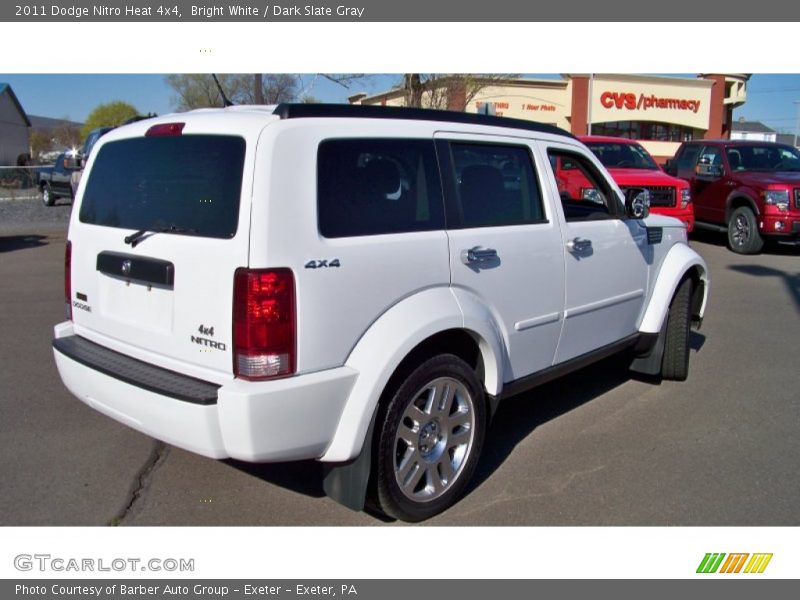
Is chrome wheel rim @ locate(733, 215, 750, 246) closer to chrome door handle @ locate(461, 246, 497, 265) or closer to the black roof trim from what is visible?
the black roof trim

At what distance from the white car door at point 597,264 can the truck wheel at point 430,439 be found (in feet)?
3.12

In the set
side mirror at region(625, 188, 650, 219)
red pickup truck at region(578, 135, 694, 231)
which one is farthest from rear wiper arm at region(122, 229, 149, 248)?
red pickup truck at region(578, 135, 694, 231)

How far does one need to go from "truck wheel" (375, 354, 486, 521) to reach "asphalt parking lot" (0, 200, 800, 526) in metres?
0.16

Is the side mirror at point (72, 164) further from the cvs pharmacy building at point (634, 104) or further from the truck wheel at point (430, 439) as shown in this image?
the cvs pharmacy building at point (634, 104)

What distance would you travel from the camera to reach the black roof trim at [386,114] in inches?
116

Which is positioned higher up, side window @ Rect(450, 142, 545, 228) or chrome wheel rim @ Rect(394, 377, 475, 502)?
side window @ Rect(450, 142, 545, 228)

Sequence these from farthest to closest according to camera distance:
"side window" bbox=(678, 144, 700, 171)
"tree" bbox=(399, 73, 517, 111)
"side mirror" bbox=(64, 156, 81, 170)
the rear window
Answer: "tree" bbox=(399, 73, 517, 111), "side window" bbox=(678, 144, 700, 171), "side mirror" bbox=(64, 156, 81, 170), the rear window

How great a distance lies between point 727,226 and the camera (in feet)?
42.9

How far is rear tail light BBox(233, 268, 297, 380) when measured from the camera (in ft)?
8.89

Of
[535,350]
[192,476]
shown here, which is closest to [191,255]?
[192,476]

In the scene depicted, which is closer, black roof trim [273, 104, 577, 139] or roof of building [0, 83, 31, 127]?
black roof trim [273, 104, 577, 139]

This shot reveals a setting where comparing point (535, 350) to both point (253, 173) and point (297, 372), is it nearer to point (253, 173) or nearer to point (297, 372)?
point (297, 372)

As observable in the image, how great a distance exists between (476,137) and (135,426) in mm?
2269

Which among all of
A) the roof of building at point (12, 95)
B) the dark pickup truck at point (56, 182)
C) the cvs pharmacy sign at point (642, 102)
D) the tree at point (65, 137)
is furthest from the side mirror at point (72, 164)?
the tree at point (65, 137)
